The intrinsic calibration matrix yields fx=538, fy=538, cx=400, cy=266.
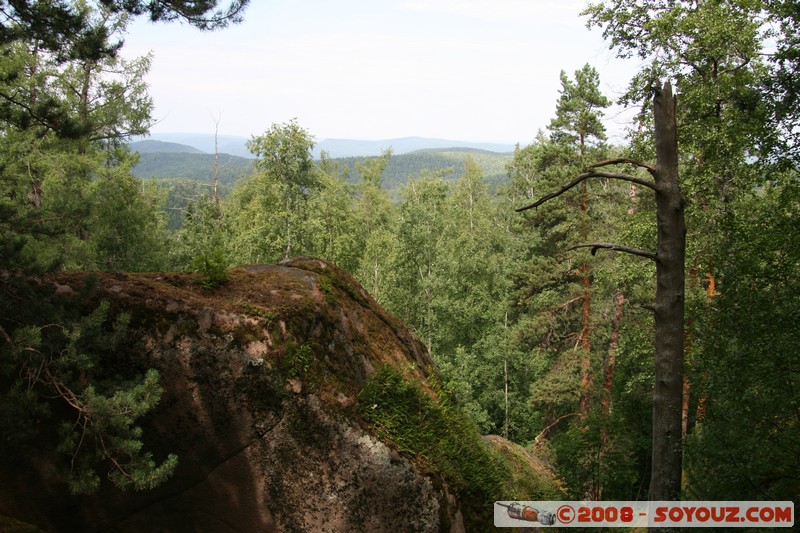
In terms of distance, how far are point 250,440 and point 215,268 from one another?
2.20 metres

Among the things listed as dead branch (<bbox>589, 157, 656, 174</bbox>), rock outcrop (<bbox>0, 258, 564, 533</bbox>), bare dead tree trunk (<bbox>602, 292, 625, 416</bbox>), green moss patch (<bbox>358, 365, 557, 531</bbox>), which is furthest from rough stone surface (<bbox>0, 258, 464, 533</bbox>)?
bare dead tree trunk (<bbox>602, 292, 625, 416</bbox>)

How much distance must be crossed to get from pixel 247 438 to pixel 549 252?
2007 cm

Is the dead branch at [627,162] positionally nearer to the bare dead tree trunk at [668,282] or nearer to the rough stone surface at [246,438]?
the bare dead tree trunk at [668,282]

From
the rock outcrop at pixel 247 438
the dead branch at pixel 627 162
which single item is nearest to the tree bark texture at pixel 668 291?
the dead branch at pixel 627 162

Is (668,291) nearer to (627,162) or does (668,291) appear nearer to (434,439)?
(627,162)

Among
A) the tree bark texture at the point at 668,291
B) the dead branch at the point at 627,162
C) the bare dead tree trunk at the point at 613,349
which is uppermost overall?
the dead branch at the point at 627,162

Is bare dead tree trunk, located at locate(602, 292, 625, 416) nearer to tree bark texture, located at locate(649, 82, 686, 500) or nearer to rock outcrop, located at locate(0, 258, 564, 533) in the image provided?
tree bark texture, located at locate(649, 82, 686, 500)

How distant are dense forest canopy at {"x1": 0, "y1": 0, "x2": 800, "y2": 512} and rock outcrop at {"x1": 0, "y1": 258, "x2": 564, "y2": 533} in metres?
0.54

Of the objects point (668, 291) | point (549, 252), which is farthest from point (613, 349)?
point (668, 291)

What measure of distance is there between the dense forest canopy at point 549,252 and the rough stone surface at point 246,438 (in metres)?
0.56

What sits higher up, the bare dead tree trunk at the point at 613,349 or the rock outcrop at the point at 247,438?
the rock outcrop at the point at 247,438

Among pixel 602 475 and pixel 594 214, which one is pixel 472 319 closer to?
pixel 594 214

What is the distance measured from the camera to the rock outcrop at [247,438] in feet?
18.3

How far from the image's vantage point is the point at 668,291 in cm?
591
